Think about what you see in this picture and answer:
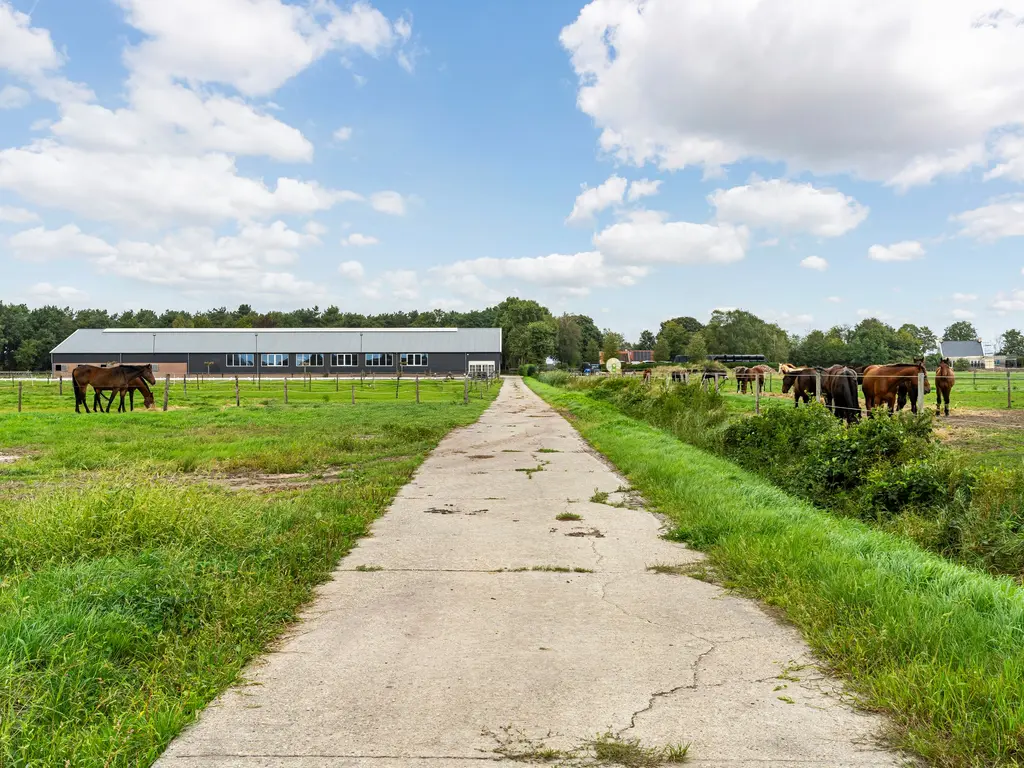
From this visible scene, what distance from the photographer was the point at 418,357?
82938 millimetres

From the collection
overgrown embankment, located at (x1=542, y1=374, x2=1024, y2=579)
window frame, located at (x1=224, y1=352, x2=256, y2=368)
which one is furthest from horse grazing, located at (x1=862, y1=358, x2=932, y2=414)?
window frame, located at (x1=224, y1=352, x2=256, y2=368)

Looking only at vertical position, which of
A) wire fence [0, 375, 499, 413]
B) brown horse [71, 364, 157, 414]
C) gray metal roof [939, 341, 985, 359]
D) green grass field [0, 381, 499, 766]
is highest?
gray metal roof [939, 341, 985, 359]

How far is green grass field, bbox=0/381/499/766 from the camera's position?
128 inches

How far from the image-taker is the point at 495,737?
3137 millimetres

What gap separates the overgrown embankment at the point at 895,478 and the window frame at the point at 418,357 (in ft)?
233

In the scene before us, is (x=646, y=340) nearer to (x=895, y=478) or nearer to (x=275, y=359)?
(x=275, y=359)

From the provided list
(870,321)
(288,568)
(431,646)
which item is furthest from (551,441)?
(870,321)

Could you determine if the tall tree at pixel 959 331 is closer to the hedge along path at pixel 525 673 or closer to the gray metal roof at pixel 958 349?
the gray metal roof at pixel 958 349

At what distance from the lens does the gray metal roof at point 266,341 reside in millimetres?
81812

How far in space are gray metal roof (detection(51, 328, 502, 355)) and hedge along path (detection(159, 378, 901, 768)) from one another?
77.9 meters

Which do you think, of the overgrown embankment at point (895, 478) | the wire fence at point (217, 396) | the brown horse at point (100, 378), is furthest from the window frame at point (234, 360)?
the overgrown embankment at point (895, 478)

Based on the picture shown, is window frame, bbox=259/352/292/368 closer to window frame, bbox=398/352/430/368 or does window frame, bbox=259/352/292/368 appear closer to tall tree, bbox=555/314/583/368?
window frame, bbox=398/352/430/368

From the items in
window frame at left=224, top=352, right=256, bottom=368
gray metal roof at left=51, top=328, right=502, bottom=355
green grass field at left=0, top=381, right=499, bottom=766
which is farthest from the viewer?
gray metal roof at left=51, top=328, right=502, bottom=355

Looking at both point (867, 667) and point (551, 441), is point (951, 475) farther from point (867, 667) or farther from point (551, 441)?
point (551, 441)
